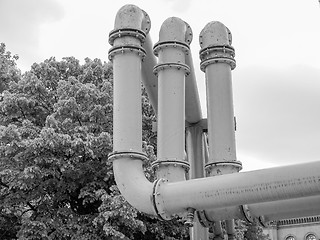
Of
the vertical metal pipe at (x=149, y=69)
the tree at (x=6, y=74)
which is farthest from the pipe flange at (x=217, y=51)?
the tree at (x=6, y=74)

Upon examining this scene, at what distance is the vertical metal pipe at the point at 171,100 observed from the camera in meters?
6.72

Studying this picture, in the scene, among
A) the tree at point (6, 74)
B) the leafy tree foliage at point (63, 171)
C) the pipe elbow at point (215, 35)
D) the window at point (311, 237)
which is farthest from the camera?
the window at point (311, 237)

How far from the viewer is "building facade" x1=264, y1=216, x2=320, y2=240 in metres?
42.5

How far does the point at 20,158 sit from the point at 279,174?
10540 millimetres

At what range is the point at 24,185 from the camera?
1430 cm

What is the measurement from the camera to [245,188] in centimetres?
574

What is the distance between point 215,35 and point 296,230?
38.7 metres

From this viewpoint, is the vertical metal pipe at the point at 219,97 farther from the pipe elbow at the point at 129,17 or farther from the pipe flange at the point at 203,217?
the pipe elbow at the point at 129,17

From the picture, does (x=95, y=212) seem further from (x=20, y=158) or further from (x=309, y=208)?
(x=309, y=208)

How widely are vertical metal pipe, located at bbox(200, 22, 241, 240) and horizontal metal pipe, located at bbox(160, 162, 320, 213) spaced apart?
0.88 m

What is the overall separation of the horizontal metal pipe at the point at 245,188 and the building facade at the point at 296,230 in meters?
38.3

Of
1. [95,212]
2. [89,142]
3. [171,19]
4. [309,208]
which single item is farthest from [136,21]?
[95,212]

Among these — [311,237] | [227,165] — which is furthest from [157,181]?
[311,237]

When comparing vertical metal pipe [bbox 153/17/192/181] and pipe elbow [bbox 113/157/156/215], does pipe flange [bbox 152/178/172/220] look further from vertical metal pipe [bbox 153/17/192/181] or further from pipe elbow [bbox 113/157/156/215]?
vertical metal pipe [bbox 153/17/192/181]
